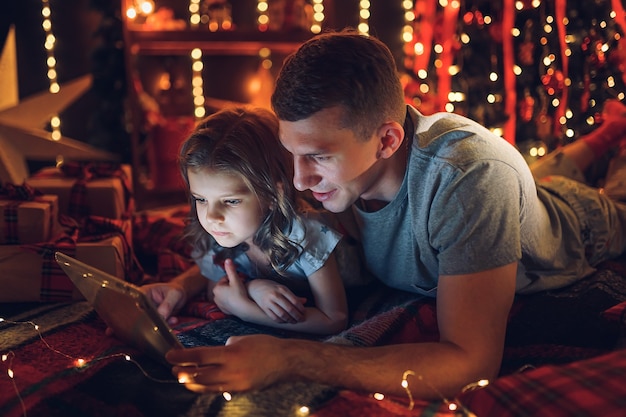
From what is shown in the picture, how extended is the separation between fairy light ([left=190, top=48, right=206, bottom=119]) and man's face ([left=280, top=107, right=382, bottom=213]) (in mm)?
2386

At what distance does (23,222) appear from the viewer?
161cm

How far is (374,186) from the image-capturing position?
142 cm

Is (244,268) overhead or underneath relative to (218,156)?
underneath

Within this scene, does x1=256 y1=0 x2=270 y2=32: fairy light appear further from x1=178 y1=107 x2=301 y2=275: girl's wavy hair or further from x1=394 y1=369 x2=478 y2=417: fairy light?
x1=394 y1=369 x2=478 y2=417: fairy light

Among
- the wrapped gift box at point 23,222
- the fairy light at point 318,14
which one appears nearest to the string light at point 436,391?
the wrapped gift box at point 23,222

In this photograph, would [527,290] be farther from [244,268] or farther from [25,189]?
[25,189]

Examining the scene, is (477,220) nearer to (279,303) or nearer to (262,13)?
(279,303)

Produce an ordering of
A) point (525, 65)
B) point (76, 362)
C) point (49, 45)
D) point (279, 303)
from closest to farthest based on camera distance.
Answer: point (76, 362), point (279, 303), point (525, 65), point (49, 45)

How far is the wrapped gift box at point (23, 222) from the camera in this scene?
1601 mm

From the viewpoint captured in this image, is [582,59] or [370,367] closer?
[370,367]

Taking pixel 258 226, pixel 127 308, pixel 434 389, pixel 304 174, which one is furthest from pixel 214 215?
Answer: pixel 434 389

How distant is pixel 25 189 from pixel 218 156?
2.02 ft

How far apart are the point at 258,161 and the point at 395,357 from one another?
0.54m

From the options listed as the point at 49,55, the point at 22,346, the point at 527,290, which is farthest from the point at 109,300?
the point at 49,55
